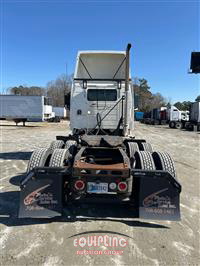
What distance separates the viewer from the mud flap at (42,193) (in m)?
3.13

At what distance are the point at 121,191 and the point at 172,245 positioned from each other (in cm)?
97

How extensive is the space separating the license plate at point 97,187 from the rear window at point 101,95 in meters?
3.73

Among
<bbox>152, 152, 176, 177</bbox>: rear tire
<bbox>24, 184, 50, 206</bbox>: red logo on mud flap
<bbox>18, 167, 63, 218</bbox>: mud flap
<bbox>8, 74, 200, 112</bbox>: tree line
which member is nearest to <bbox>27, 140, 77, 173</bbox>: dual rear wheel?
<bbox>18, 167, 63, 218</bbox>: mud flap

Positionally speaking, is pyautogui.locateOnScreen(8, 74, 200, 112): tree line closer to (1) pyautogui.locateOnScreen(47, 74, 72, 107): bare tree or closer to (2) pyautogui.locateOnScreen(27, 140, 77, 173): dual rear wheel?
(1) pyautogui.locateOnScreen(47, 74, 72, 107): bare tree

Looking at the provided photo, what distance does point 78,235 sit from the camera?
2898 millimetres

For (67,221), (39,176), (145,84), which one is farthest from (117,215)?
(145,84)

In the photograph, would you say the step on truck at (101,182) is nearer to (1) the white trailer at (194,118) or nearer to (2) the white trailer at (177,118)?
(1) the white trailer at (194,118)

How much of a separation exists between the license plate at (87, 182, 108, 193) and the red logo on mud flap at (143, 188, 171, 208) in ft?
2.20

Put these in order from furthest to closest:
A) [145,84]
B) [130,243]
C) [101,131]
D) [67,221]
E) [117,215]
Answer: [145,84], [101,131], [117,215], [67,221], [130,243]

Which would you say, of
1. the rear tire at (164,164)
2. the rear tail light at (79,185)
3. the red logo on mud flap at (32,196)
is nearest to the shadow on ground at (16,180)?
the red logo on mud flap at (32,196)

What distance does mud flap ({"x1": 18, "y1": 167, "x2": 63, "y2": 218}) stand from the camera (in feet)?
10.3

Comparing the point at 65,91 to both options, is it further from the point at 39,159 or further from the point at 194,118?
the point at 39,159

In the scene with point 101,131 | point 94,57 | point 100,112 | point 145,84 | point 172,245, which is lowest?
point 172,245

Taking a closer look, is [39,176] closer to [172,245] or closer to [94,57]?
[172,245]
